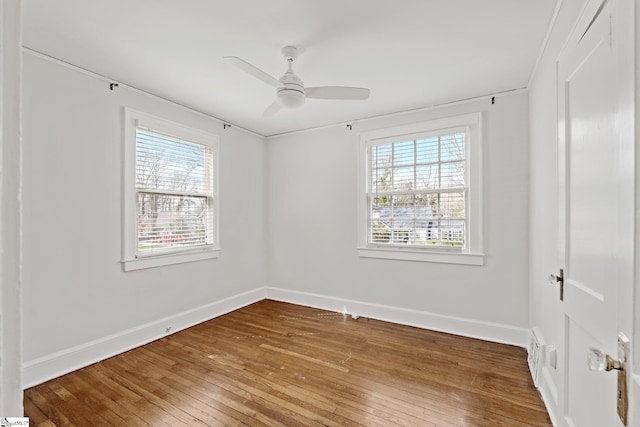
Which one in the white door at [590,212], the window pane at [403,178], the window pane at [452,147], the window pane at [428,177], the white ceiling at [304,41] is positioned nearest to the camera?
the white door at [590,212]

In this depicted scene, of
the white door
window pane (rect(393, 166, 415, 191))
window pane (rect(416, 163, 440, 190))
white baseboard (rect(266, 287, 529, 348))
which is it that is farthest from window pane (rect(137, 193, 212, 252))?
the white door

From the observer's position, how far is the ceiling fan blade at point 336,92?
2.40 metres

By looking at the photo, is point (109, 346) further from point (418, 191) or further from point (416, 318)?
point (418, 191)

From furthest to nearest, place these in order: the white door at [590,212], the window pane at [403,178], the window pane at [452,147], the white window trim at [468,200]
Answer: the window pane at [403,178], the window pane at [452,147], the white window trim at [468,200], the white door at [590,212]

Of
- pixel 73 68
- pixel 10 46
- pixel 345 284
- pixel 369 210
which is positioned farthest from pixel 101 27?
pixel 345 284

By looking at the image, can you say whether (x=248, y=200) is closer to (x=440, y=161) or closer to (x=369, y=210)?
(x=369, y=210)

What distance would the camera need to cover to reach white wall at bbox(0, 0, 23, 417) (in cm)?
35

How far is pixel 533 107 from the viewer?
2766mm

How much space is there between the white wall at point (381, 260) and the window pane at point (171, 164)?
1.16 m

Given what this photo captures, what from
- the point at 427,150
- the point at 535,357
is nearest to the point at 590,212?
the point at 535,357

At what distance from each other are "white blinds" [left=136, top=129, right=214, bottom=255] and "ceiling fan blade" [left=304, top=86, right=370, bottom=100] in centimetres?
181

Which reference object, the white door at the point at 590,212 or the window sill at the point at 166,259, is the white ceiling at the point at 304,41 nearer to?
the white door at the point at 590,212

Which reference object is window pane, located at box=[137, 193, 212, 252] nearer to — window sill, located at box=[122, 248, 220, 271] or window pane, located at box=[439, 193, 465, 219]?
window sill, located at box=[122, 248, 220, 271]

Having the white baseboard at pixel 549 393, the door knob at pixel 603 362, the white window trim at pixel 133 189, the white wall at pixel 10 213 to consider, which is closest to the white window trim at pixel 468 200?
the white baseboard at pixel 549 393
